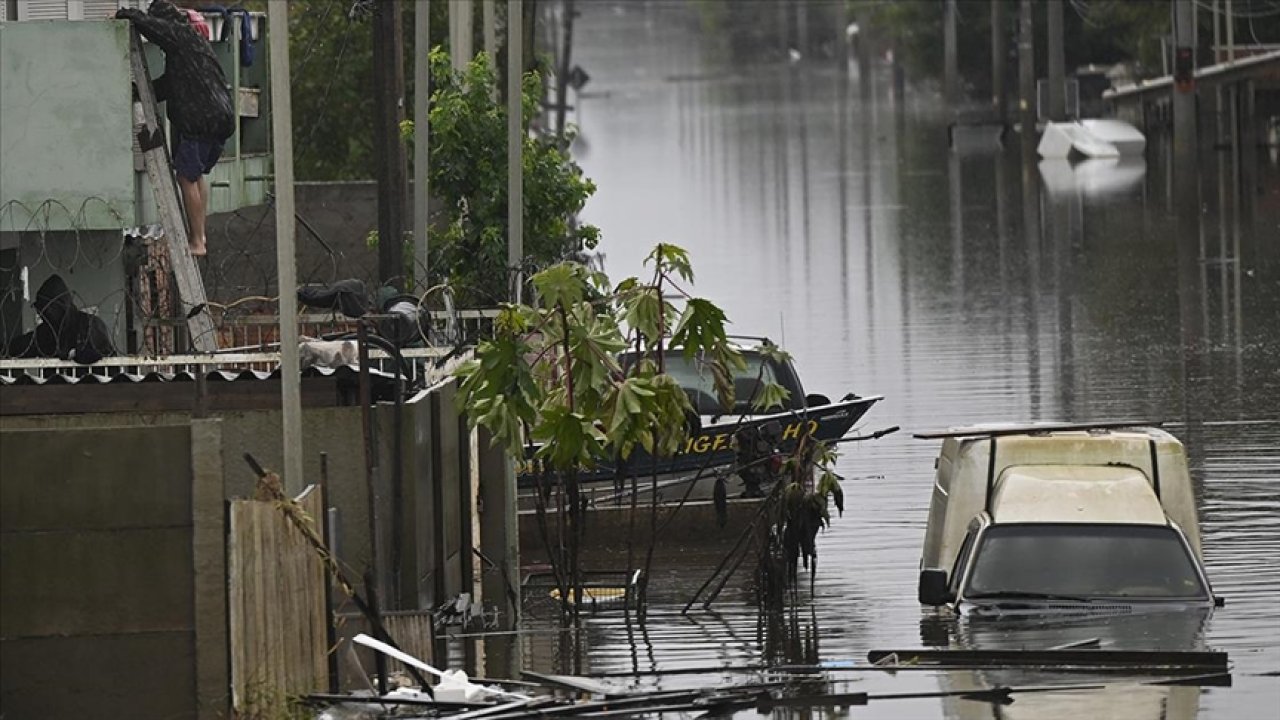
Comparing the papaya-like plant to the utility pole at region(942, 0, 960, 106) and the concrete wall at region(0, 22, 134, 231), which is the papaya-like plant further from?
the utility pole at region(942, 0, 960, 106)

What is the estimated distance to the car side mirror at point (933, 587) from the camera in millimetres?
15664

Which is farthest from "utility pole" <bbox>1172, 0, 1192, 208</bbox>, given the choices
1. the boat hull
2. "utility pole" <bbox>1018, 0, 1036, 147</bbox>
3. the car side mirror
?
the car side mirror

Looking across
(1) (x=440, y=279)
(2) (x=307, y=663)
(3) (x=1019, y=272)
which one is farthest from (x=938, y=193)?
(2) (x=307, y=663)

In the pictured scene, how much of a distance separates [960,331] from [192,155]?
65.7 ft

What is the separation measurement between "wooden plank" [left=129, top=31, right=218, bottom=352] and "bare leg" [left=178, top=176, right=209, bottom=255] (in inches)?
34.7

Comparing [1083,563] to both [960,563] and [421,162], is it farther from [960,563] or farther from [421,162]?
[421,162]

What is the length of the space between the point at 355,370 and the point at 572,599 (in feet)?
9.09

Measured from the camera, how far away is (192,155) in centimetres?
2041

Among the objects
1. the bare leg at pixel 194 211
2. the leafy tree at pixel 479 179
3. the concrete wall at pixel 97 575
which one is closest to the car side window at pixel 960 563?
the concrete wall at pixel 97 575

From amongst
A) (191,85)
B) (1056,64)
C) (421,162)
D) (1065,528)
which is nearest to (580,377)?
(1065,528)

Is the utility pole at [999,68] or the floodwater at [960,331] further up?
the utility pole at [999,68]

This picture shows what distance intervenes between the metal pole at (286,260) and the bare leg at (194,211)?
17.3 feet

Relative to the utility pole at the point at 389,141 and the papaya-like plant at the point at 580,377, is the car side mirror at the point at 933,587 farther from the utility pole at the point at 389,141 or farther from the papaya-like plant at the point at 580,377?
the utility pole at the point at 389,141

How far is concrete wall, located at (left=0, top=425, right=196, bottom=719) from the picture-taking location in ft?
44.1
